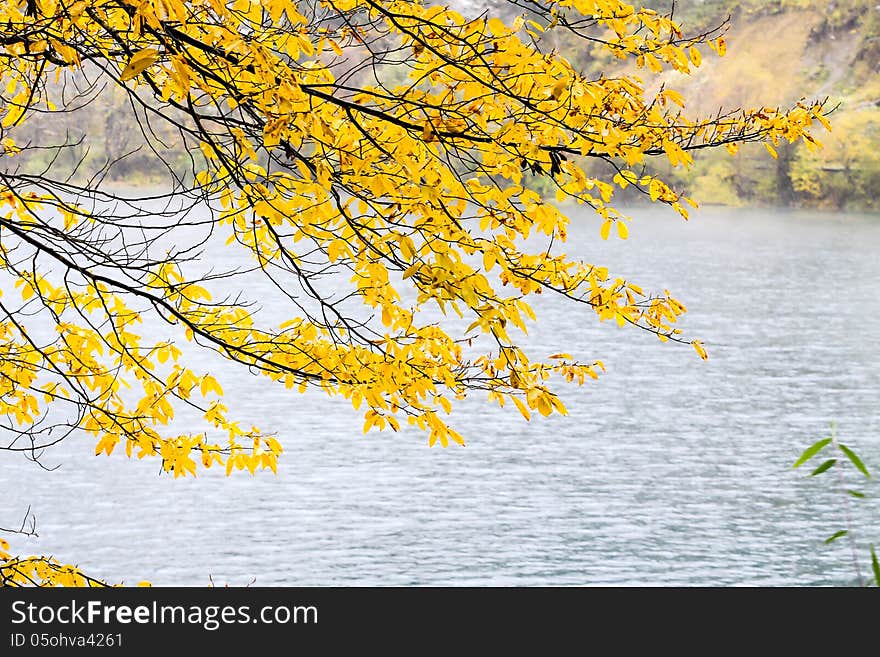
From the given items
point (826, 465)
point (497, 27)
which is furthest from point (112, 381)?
point (826, 465)

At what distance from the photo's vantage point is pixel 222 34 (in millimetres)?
4059

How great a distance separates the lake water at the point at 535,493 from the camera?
1784 centimetres

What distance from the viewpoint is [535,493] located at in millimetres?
21047

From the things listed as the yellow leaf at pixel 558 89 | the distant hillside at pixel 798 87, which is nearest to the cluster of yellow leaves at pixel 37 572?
the yellow leaf at pixel 558 89

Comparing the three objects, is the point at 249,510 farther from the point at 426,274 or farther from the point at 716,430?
the point at 426,274

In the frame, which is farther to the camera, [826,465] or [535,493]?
[535,493]

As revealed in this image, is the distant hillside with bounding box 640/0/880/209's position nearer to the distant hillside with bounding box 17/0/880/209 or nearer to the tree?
the distant hillside with bounding box 17/0/880/209

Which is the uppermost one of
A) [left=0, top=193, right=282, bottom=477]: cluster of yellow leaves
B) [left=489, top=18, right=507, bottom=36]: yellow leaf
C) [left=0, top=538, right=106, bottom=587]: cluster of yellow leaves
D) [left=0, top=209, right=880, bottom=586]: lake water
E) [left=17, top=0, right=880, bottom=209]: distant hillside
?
[left=17, top=0, right=880, bottom=209]: distant hillside

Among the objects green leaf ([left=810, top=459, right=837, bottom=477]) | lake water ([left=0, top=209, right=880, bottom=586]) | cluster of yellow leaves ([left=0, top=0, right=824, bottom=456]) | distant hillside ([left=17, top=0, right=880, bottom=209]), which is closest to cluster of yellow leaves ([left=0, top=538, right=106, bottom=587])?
cluster of yellow leaves ([left=0, top=0, right=824, bottom=456])

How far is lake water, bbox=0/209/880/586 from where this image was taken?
17.8 meters

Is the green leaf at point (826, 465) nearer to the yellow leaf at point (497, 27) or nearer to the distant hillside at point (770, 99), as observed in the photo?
the yellow leaf at point (497, 27)

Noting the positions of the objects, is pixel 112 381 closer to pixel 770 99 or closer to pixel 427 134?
pixel 427 134
